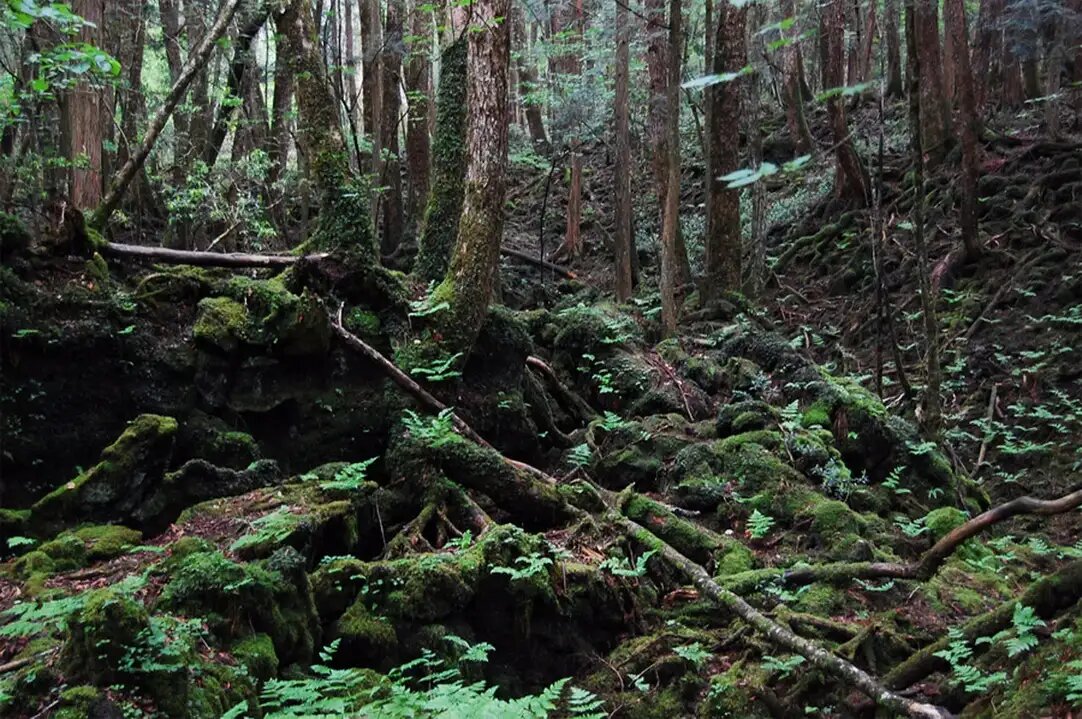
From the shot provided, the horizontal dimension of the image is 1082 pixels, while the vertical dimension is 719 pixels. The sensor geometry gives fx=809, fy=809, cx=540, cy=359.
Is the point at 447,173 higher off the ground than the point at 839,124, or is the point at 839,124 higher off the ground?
the point at 839,124

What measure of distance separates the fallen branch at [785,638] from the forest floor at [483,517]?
60 mm

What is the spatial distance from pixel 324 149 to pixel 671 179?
186 inches

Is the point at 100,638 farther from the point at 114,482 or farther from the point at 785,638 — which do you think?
the point at 785,638

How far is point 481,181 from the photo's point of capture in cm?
808

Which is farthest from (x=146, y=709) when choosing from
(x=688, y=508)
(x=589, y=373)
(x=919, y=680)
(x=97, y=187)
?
(x=97, y=187)

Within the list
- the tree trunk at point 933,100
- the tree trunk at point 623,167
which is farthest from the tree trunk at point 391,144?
the tree trunk at point 933,100

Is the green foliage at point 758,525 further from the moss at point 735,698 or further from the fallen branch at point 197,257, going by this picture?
the fallen branch at point 197,257

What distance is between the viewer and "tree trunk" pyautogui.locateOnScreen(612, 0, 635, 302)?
13.5 meters

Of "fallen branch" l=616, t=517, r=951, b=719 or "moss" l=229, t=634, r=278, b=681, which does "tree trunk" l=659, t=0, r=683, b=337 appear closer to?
"fallen branch" l=616, t=517, r=951, b=719

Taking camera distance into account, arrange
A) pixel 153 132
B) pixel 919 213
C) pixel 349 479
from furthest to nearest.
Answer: pixel 153 132, pixel 919 213, pixel 349 479

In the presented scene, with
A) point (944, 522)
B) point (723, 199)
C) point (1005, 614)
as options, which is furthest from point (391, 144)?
point (1005, 614)

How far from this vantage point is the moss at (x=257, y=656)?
433 cm

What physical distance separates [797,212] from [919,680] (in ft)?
49.9

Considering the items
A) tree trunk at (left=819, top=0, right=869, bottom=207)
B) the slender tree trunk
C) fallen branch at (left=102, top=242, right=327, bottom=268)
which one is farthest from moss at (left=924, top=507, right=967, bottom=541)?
tree trunk at (left=819, top=0, right=869, bottom=207)
